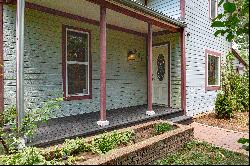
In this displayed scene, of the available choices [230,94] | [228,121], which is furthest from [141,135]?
[230,94]

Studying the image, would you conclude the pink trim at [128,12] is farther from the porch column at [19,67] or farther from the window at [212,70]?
the window at [212,70]

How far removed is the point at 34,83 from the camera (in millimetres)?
5965

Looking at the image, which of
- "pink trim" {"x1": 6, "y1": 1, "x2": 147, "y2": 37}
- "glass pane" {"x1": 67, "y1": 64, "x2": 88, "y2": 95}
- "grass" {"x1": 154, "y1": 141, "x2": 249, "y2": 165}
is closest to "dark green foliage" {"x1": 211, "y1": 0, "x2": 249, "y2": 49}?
"grass" {"x1": 154, "y1": 141, "x2": 249, "y2": 165}

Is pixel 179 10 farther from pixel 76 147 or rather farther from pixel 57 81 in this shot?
pixel 76 147

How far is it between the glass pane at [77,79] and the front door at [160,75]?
337cm

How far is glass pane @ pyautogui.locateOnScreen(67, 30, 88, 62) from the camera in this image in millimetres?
6785

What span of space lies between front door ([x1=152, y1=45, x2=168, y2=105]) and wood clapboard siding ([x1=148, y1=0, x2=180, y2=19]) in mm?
1305

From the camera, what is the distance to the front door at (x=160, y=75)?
9.10 m

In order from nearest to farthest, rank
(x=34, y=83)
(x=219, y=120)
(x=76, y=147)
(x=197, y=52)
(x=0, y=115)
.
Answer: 1. (x=76, y=147)
2. (x=0, y=115)
3. (x=34, y=83)
4. (x=219, y=120)
5. (x=197, y=52)

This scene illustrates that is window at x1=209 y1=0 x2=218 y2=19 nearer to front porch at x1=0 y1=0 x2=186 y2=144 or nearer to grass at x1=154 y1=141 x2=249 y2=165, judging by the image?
front porch at x1=0 y1=0 x2=186 y2=144

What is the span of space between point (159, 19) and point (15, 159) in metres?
5.68

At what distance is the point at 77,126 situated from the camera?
18.1ft

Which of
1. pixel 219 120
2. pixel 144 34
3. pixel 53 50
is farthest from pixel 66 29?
pixel 219 120

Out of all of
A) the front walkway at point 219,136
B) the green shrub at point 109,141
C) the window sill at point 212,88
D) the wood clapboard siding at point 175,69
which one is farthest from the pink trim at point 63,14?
the window sill at point 212,88
